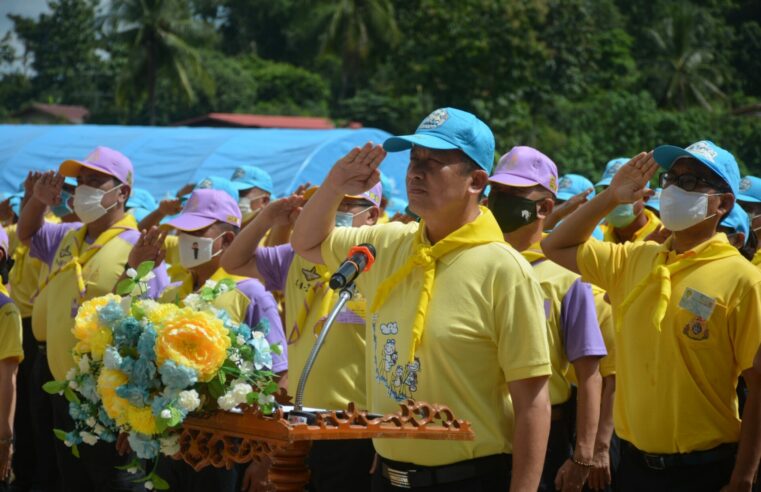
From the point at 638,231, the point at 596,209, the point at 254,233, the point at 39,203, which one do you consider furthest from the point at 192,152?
the point at 596,209

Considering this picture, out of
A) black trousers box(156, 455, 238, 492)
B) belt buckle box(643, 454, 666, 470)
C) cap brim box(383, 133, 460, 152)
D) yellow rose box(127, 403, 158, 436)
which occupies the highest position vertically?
cap brim box(383, 133, 460, 152)

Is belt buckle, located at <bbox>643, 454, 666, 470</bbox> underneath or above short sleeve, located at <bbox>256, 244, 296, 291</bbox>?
underneath

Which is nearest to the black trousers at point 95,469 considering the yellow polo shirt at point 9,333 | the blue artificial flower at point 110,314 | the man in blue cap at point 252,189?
the yellow polo shirt at point 9,333

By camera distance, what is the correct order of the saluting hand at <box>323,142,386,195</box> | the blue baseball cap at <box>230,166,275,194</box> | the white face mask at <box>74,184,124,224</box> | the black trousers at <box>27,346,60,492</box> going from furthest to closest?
the blue baseball cap at <box>230,166,275,194</box>
the black trousers at <box>27,346,60,492</box>
the white face mask at <box>74,184,124,224</box>
the saluting hand at <box>323,142,386,195</box>

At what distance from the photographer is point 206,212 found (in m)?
7.00

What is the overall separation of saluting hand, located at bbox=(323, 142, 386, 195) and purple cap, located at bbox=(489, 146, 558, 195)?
1568 millimetres

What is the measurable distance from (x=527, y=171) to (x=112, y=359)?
9.42 feet

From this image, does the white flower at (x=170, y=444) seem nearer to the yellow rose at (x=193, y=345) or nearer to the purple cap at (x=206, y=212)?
the yellow rose at (x=193, y=345)

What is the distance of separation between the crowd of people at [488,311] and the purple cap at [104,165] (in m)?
0.05

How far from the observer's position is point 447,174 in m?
4.16

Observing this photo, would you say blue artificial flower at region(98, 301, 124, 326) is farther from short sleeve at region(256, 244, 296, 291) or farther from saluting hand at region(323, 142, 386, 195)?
short sleeve at region(256, 244, 296, 291)

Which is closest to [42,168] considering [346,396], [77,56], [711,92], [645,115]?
[645,115]

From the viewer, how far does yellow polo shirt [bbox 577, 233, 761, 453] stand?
4.89 meters

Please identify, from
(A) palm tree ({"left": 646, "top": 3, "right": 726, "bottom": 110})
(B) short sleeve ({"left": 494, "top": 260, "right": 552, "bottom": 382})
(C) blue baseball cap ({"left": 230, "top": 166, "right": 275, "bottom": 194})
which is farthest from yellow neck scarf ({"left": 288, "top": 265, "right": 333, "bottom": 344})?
(A) palm tree ({"left": 646, "top": 3, "right": 726, "bottom": 110})
